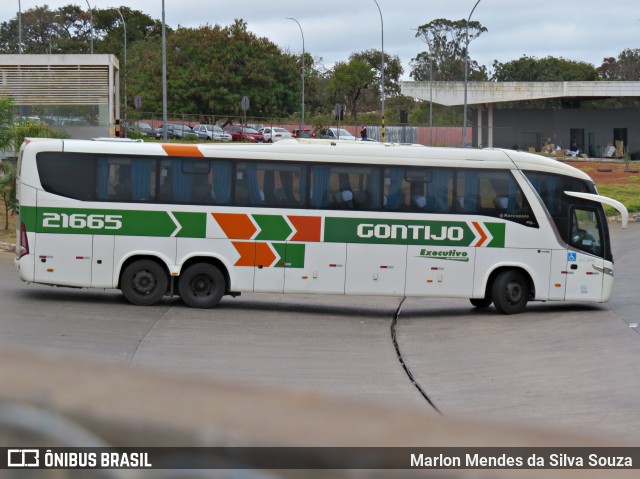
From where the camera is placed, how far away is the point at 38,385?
1.65 metres

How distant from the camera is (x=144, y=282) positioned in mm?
17641

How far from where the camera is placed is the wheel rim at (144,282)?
17.6 meters

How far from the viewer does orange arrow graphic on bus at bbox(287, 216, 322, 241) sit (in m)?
17.8

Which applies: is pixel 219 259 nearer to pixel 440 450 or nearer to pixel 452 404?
pixel 452 404

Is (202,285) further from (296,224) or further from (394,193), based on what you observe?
(394,193)

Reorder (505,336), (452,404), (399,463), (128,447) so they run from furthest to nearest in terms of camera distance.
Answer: (505,336), (452,404), (128,447), (399,463)

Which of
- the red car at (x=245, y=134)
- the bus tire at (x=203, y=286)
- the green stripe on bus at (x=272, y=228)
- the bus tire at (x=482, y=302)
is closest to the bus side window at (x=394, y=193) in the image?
the green stripe on bus at (x=272, y=228)

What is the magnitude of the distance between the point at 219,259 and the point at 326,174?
238cm

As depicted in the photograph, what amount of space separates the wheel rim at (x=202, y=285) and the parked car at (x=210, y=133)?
40.4 meters

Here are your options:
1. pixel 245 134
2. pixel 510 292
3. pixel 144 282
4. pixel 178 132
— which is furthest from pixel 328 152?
pixel 178 132

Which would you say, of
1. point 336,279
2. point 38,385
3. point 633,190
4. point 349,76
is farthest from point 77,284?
point 349,76

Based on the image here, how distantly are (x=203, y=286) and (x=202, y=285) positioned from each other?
3cm

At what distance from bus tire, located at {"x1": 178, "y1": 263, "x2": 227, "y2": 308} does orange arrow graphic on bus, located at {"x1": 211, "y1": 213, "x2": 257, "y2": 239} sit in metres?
0.67

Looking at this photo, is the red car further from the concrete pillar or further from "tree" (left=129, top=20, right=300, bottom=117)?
the concrete pillar
